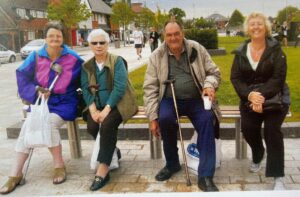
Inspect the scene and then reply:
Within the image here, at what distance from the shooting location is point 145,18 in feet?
133

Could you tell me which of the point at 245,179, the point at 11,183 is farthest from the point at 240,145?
the point at 11,183

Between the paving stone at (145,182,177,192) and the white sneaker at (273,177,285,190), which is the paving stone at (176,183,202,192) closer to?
the paving stone at (145,182,177,192)

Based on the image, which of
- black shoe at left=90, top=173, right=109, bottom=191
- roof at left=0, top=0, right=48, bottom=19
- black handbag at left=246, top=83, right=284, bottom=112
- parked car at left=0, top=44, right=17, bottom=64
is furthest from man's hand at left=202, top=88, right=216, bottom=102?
parked car at left=0, top=44, right=17, bottom=64

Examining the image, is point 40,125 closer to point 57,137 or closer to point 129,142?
point 57,137

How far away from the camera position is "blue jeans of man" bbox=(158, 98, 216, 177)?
11.5ft

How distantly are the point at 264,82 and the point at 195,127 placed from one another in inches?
27.6

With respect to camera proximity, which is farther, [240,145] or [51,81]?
[240,145]

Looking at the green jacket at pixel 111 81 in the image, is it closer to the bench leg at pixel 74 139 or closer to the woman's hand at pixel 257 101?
the bench leg at pixel 74 139

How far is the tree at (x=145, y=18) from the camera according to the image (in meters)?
37.2

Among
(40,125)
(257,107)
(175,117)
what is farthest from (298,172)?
(40,125)

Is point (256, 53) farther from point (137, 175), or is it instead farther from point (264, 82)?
point (137, 175)

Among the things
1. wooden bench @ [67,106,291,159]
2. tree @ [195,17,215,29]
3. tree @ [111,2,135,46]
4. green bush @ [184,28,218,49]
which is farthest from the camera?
tree @ [195,17,215,29]

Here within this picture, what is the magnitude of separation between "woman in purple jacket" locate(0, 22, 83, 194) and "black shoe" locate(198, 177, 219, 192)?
1262 mm

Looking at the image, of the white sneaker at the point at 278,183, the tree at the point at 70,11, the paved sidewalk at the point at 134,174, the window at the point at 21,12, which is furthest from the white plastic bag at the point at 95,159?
the window at the point at 21,12
